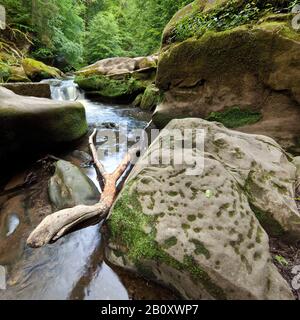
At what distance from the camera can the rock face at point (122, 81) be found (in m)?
9.45

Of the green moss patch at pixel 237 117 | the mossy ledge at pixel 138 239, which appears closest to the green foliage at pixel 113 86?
the green moss patch at pixel 237 117

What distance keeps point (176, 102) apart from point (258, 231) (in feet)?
→ 11.9

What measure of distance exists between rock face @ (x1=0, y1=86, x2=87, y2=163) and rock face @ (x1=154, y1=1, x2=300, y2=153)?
7.20 feet

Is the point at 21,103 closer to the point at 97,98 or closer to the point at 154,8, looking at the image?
the point at 97,98

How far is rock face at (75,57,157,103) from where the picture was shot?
9453 mm

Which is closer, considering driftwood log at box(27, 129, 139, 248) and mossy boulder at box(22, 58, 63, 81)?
driftwood log at box(27, 129, 139, 248)

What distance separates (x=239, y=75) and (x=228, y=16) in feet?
4.00

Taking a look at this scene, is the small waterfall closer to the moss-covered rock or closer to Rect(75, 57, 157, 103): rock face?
Rect(75, 57, 157, 103): rock face

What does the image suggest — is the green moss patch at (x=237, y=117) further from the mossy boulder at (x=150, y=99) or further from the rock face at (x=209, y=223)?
the mossy boulder at (x=150, y=99)

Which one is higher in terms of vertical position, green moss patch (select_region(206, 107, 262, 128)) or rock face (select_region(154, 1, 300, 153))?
rock face (select_region(154, 1, 300, 153))

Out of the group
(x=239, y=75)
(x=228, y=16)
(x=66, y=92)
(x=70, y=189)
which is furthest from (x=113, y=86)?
(x=70, y=189)

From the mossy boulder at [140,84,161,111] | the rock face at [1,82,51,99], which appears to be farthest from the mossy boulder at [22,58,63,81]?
the mossy boulder at [140,84,161,111]

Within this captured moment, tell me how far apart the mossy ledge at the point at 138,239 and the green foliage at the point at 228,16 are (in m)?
3.61

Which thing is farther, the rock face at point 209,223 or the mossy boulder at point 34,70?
the mossy boulder at point 34,70
